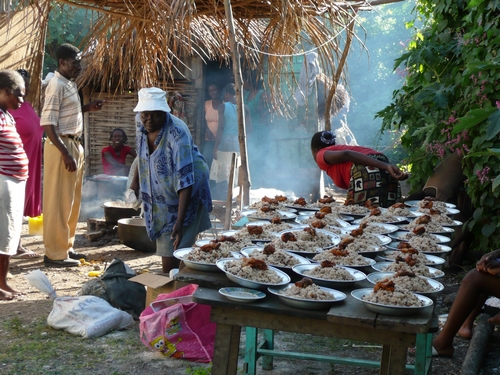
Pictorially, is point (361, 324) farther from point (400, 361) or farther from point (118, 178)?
point (118, 178)

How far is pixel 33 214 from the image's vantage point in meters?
6.62

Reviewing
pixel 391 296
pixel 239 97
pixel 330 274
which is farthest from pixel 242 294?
pixel 239 97

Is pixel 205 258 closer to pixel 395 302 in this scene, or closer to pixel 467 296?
pixel 395 302

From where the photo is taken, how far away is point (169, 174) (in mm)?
4418

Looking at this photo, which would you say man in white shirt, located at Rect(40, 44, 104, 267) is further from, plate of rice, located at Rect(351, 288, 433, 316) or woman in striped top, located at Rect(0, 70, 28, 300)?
plate of rice, located at Rect(351, 288, 433, 316)

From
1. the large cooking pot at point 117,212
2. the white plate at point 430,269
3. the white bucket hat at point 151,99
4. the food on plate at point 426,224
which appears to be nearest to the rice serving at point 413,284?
the white plate at point 430,269

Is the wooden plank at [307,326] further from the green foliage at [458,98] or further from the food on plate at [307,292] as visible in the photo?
the green foliage at [458,98]

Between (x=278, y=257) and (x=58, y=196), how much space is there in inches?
149

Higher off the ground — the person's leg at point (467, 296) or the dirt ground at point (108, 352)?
the person's leg at point (467, 296)

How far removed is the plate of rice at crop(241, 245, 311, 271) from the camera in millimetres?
3090

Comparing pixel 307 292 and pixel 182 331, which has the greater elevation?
pixel 307 292

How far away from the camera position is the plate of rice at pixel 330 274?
280 cm

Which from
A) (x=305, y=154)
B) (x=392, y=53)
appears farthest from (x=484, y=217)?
(x=392, y=53)

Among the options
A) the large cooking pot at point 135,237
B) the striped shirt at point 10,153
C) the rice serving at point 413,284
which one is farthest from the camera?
the large cooking pot at point 135,237
